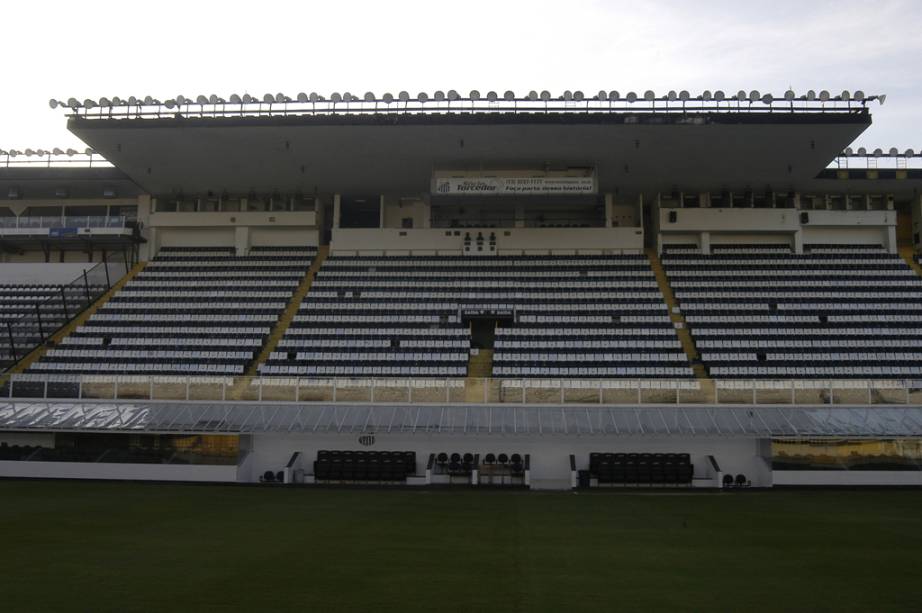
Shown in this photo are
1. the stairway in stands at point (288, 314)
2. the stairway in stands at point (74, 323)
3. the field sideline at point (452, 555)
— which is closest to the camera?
the field sideline at point (452, 555)

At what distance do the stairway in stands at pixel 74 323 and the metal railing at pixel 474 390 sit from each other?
4807 millimetres

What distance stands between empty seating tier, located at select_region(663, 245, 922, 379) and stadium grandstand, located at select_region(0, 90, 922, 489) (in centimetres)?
13

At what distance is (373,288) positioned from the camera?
112 feet

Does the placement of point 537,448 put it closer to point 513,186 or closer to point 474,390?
point 474,390

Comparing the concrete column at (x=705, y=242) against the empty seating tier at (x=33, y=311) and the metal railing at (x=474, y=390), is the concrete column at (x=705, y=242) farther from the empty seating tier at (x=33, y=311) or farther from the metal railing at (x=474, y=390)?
the empty seating tier at (x=33, y=311)

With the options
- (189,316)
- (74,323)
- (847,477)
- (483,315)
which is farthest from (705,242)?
(74,323)

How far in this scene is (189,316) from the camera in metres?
31.9

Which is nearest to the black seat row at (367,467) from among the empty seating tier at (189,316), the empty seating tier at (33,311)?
the empty seating tier at (189,316)

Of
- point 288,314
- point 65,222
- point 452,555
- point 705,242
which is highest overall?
point 65,222

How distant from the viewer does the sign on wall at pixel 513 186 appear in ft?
107

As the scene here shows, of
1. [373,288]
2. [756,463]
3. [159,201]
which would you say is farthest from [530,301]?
[159,201]

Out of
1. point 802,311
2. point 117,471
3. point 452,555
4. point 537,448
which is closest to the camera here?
point 452,555

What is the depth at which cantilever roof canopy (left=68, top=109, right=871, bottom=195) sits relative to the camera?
2925 centimetres

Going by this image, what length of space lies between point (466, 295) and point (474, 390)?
959 centimetres
